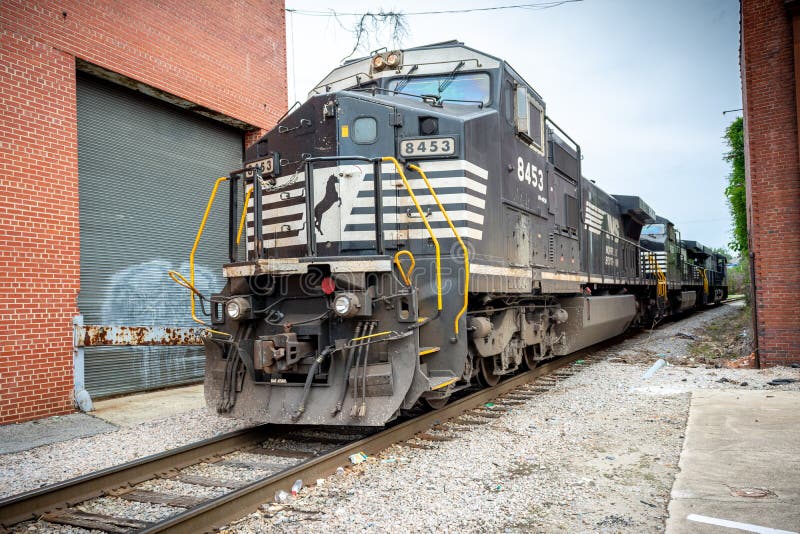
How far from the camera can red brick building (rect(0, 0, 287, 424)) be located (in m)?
6.54

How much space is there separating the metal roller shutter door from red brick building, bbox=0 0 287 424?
3 cm

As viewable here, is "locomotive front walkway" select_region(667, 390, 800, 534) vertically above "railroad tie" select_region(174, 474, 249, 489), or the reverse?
"railroad tie" select_region(174, 474, 249, 489)

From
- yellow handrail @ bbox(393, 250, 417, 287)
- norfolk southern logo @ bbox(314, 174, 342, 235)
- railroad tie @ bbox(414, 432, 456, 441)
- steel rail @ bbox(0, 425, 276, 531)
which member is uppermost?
norfolk southern logo @ bbox(314, 174, 342, 235)

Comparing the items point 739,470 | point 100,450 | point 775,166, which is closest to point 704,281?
point 775,166

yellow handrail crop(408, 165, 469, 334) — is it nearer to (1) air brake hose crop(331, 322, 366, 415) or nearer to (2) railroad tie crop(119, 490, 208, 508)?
(1) air brake hose crop(331, 322, 366, 415)

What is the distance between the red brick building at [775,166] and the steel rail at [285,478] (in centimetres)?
552

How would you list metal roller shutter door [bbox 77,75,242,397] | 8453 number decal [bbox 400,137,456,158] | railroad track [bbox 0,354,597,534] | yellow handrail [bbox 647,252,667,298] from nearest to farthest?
railroad track [bbox 0,354,597,534], 8453 number decal [bbox 400,137,456,158], metal roller shutter door [bbox 77,75,242,397], yellow handrail [bbox 647,252,667,298]

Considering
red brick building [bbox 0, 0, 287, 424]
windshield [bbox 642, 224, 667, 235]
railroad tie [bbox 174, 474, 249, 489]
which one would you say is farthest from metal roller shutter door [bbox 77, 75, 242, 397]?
windshield [bbox 642, 224, 667, 235]

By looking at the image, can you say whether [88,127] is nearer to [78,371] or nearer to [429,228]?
[78,371]

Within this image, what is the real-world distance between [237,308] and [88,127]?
452cm

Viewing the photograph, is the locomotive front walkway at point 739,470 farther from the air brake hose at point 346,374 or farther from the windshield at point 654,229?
the windshield at point 654,229

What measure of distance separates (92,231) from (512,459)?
626cm

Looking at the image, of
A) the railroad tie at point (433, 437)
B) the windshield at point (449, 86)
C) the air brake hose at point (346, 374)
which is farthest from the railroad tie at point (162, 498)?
the windshield at point (449, 86)

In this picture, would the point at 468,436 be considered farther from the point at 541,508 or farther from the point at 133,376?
the point at 133,376
